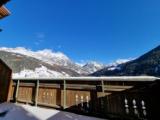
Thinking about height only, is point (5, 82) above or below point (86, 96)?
above

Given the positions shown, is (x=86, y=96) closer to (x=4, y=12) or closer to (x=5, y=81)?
(x=4, y=12)

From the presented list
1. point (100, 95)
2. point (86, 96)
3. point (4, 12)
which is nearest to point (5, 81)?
point (4, 12)

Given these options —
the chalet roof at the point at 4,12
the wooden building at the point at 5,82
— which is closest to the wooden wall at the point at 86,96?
the wooden building at the point at 5,82

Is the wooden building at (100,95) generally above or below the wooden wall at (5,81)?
below

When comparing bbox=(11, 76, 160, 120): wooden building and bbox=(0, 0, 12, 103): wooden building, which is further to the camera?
bbox=(0, 0, 12, 103): wooden building

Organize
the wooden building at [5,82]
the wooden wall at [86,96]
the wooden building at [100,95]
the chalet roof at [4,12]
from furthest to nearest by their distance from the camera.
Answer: the wooden building at [5,82], the chalet roof at [4,12], the wooden wall at [86,96], the wooden building at [100,95]

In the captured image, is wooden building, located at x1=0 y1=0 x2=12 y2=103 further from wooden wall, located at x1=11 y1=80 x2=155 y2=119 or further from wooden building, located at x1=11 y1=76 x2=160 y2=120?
wooden building, located at x1=11 y1=76 x2=160 y2=120

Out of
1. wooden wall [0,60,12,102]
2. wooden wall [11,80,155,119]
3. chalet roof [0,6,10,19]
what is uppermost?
chalet roof [0,6,10,19]

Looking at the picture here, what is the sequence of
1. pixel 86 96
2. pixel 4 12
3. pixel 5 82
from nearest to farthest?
pixel 86 96
pixel 4 12
pixel 5 82

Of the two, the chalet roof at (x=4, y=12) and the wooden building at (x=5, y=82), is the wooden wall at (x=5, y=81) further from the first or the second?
the chalet roof at (x=4, y=12)

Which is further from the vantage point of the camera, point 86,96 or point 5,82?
point 5,82

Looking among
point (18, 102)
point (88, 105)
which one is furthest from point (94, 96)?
point (18, 102)

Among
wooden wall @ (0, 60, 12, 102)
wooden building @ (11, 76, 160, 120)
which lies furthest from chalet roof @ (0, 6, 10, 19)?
wooden wall @ (0, 60, 12, 102)

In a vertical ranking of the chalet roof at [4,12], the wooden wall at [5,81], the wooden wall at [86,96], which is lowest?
the wooden wall at [86,96]
